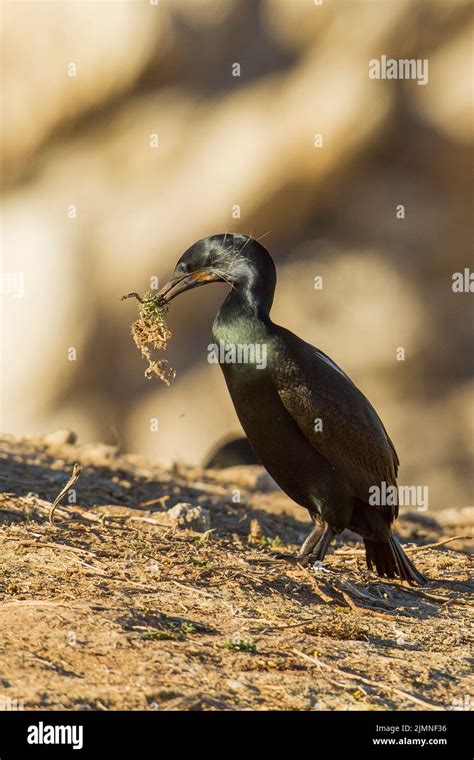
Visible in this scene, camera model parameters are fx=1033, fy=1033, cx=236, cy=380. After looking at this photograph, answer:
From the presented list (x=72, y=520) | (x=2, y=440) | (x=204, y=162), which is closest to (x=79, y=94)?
(x=204, y=162)

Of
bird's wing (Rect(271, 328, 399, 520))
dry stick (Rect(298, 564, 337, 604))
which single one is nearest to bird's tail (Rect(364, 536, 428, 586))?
bird's wing (Rect(271, 328, 399, 520))

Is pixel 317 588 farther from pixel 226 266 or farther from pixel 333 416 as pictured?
pixel 226 266

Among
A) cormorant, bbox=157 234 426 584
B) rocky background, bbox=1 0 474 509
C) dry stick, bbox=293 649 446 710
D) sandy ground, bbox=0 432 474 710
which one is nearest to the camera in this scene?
sandy ground, bbox=0 432 474 710

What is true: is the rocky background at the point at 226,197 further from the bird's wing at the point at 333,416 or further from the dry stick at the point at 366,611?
the dry stick at the point at 366,611

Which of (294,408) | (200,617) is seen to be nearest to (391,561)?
(294,408)

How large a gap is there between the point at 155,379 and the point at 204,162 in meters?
2.60

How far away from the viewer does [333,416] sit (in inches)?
207

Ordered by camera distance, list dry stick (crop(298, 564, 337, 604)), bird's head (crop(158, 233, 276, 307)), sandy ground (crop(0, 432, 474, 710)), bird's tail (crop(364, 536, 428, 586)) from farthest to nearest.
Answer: bird's tail (crop(364, 536, 428, 586))
bird's head (crop(158, 233, 276, 307))
dry stick (crop(298, 564, 337, 604))
sandy ground (crop(0, 432, 474, 710))

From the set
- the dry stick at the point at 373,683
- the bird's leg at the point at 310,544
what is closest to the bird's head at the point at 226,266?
the bird's leg at the point at 310,544

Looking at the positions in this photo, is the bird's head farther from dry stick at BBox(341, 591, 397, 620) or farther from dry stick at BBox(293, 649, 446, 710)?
dry stick at BBox(293, 649, 446, 710)

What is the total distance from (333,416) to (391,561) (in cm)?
88

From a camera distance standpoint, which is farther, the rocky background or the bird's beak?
the rocky background

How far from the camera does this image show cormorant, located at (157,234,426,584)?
5184 millimetres

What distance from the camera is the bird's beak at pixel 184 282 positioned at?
541 centimetres
